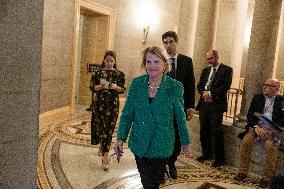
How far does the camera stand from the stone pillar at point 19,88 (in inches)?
72.6

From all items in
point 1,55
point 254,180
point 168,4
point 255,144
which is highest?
point 168,4

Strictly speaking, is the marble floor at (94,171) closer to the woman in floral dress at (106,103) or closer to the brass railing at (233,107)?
the woman in floral dress at (106,103)

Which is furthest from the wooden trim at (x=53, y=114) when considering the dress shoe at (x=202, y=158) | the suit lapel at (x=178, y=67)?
the suit lapel at (x=178, y=67)

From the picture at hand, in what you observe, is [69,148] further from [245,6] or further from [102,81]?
[245,6]

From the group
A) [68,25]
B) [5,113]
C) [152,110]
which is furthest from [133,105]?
[68,25]

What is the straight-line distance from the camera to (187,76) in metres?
4.13

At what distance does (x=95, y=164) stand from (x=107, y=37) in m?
5.00

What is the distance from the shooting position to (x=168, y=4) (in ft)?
34.6

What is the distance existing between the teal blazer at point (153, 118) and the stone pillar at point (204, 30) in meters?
3.66

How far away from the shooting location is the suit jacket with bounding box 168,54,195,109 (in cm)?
410

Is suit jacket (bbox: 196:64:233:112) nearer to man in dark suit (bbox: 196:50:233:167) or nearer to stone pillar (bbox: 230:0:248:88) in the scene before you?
man in dark suit (bbox: 196:50:233:167)

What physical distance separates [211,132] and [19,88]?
380cm

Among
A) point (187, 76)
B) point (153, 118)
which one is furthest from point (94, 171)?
point (153, 118)

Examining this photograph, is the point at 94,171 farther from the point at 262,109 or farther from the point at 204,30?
the point at 204,30
